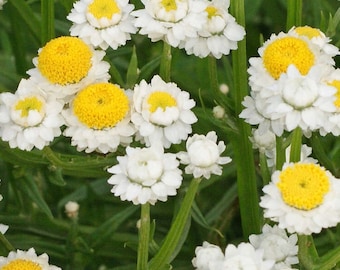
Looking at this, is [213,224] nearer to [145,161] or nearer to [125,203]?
[125,203]

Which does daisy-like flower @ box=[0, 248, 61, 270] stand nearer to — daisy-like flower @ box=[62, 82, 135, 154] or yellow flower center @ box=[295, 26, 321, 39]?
daisy-like flower @ box=[62, 82, 135, 154]

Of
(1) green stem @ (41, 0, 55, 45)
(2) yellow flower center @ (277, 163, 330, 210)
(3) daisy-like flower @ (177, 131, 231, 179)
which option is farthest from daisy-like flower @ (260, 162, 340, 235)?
(1) green stem @ (41, 0, 55, 45)

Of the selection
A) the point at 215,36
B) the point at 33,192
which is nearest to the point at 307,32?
the point at 215,36

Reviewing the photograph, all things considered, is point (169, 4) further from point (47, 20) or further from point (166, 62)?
point (47, 20)

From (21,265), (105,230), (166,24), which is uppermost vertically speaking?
(166,24)

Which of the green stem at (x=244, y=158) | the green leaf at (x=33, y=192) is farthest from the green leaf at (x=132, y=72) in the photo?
the green leaf at (x=33, y=192)

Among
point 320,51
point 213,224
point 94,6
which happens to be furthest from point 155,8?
point 213,224
